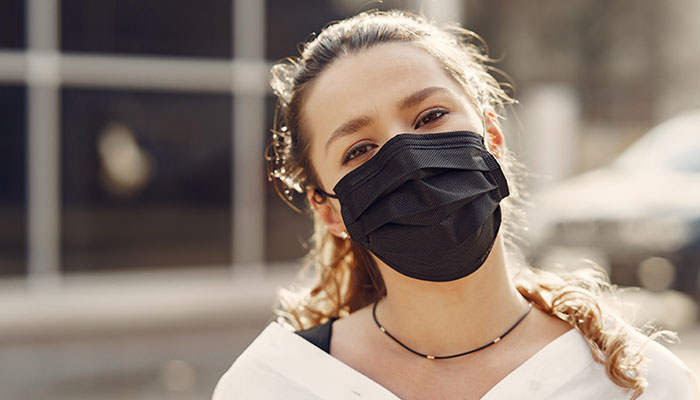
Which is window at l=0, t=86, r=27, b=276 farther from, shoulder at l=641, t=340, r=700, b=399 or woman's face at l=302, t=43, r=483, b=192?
shoulder at l=641, t=340, r=700, b=399

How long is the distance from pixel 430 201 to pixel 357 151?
0.25 meters

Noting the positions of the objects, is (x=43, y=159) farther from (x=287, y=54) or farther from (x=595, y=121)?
(x=595, y=121)

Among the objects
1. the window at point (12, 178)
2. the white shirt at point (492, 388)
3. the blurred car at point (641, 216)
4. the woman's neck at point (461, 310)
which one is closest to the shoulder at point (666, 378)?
the white shirt at point (492, 388)

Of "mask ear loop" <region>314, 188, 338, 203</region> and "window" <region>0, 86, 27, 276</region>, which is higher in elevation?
"mask ear loop" <region>314, 188, 338, 203</region>

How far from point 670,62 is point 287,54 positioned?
960cm

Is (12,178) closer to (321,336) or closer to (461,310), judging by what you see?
(321,336)

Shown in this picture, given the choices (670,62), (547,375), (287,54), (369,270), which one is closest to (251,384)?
(369,270)

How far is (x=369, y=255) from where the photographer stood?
2.33 metres

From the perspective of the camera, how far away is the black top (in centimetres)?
200

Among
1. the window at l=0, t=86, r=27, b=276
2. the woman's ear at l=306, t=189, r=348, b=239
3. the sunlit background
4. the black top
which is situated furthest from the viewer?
the window at l=0, t=86, r=27, b=276

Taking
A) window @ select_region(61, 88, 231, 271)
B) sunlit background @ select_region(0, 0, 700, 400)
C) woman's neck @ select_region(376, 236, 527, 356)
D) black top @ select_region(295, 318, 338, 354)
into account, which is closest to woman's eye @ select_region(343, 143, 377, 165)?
woman's neck @ select_region(376, 236, 527, 356)

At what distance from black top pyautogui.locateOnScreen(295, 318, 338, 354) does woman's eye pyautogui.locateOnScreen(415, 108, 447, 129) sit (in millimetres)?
591

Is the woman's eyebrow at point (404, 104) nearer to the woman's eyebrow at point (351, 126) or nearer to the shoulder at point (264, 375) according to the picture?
the woman's eyebrow at point (351, 126)

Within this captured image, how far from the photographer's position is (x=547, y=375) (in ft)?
5.78
